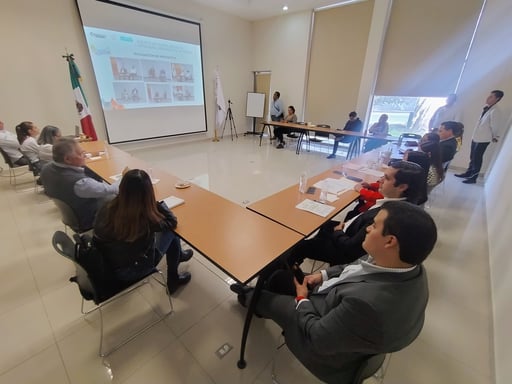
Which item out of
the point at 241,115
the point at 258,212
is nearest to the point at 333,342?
the point at 258,212

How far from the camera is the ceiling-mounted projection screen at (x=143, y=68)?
4883 millimetres

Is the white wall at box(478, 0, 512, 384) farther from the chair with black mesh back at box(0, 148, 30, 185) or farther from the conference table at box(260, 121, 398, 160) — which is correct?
the chair with black mesh back at box(0, 148, 30, 185)

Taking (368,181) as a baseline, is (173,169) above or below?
below

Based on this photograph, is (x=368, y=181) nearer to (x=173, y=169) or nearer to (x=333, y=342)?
(x=333, y=342)

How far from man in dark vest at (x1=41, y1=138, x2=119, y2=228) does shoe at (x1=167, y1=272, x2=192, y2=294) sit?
94cm

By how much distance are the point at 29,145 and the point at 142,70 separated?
10.5 ft

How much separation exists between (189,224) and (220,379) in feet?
3.18

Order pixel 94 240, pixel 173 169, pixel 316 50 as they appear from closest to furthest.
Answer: pixel 94 240, pixel 173 169, pixel 316 50

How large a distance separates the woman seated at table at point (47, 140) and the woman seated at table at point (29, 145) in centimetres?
10

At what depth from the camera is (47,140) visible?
3398 mm

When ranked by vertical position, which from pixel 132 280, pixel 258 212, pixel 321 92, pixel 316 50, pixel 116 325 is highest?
pixel 316 50

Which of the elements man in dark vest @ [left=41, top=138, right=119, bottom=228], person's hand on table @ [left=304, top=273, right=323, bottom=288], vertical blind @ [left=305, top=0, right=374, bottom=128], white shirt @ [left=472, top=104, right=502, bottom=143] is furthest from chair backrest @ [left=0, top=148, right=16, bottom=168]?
white shirt @ [left=472, top=104, right=502, bottom=143]

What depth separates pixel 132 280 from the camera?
148 centimetres

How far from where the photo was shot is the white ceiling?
19.3ft
